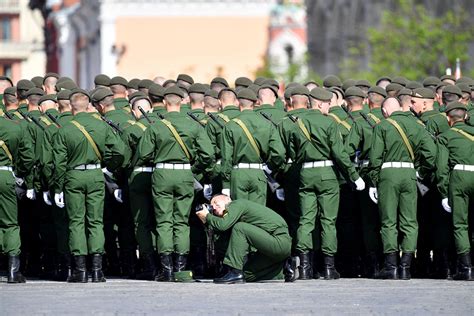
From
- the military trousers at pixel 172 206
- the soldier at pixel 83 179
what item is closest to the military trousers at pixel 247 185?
the military trousers at pixel 172 206

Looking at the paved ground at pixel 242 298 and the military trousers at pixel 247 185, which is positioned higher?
the military trousers at pixel 247 185

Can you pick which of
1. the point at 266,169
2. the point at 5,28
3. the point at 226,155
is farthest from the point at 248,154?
the point at 5,28

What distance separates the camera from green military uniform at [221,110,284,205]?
79.2ft

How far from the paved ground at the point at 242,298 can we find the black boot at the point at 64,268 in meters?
0.44

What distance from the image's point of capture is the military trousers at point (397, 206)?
79.4 ft

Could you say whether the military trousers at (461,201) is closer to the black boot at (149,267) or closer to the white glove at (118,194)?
the black boot at (149,267)

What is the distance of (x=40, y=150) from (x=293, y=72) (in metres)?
54.4

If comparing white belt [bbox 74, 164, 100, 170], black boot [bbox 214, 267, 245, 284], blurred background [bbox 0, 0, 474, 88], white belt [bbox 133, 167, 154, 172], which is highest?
blurred background [bbox 0, 0, 474, 88]

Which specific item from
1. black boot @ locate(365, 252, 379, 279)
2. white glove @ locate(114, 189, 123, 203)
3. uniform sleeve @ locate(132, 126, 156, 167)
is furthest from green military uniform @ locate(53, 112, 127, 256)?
black boot @ locate(365, 252, 379, 279)

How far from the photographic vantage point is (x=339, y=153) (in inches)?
952

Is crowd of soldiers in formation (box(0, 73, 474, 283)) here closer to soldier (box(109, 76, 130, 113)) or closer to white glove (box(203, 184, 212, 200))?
white glove (box(203, 184, 212, 200))

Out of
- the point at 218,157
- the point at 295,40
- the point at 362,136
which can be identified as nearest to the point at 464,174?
the point at 362,136

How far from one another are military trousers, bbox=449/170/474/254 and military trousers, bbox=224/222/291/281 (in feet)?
6.46

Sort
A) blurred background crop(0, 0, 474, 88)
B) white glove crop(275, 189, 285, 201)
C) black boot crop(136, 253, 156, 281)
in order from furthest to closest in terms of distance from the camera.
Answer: blurred background crop(0, 0, 474, 88)
white glove crop(275, 189, 285, 201)
black boot crop(136, 253, 156, 281)
